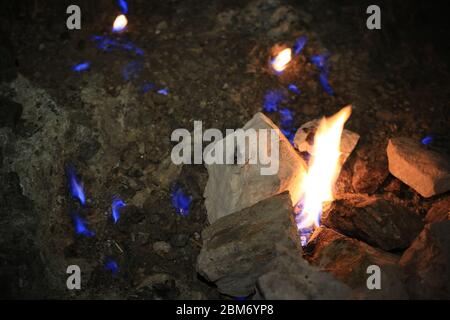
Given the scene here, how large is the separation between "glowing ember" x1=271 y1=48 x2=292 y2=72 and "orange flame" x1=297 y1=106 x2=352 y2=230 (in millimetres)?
952

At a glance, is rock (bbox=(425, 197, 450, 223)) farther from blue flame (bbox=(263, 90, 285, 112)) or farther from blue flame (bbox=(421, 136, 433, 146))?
blue flame (bbox=(263, 90, 285, 112))

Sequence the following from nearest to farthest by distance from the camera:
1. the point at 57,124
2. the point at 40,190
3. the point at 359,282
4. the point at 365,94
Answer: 1. the point at 359,282
2. the point at 40,190
3. the point at 57,124
4. the point at 365,94

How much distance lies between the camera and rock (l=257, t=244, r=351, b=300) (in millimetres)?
2543

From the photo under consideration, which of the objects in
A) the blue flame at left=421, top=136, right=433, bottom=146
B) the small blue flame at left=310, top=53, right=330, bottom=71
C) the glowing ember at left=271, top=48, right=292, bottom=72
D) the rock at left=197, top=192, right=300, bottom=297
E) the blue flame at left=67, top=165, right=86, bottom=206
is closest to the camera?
the rock at left=197, top=192, right=300, bottom=297

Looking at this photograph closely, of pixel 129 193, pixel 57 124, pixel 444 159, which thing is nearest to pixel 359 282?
pixel 444 159

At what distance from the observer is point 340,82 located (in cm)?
445

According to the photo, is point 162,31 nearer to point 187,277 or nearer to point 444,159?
point 187,277

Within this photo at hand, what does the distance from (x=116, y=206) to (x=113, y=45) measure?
7.06 feet

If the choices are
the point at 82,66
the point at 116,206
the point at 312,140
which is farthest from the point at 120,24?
the point at 312,140

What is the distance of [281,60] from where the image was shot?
4414 mm

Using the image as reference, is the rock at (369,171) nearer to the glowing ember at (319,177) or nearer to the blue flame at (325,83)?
the glowing ember at (319,177)

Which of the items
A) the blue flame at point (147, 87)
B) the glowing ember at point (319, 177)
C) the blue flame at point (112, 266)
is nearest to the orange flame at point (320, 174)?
the glowing ember at point (319, 177)

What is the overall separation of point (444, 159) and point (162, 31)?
3570mm

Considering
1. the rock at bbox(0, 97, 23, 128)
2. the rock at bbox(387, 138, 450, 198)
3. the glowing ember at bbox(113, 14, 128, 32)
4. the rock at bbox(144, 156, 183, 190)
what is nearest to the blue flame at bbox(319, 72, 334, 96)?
the rock at bbox(387, 138, 450, 198)
